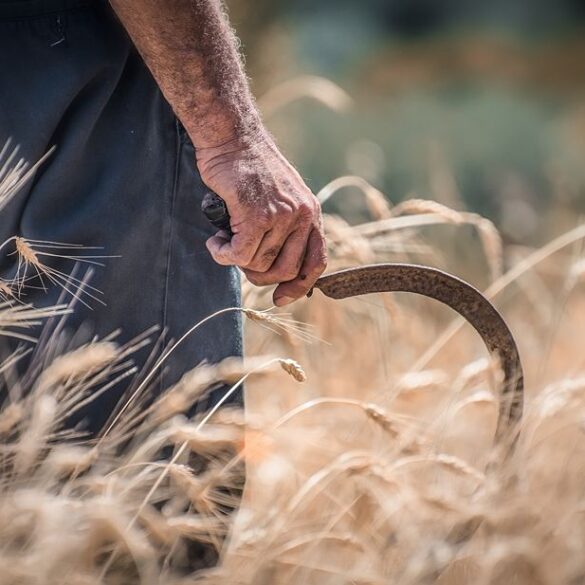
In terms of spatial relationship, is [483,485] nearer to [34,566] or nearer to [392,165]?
[34,566]

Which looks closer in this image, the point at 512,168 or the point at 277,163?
the point at 277,163

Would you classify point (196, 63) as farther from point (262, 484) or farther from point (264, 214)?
point (262, 484)

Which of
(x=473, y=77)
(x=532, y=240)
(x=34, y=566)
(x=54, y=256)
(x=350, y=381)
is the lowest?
(x=473, y=77)

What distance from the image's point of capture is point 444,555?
180 cm

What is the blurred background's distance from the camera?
905 cm

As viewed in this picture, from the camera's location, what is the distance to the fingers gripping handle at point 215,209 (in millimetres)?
1735

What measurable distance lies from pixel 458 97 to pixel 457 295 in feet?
42.0

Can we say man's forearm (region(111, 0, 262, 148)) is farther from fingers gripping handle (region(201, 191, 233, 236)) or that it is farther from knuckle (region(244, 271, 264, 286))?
knuckle (region(244, 271, 264, 286))

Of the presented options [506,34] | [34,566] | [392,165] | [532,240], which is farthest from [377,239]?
[506,34]

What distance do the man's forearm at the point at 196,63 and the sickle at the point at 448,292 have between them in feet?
0.38

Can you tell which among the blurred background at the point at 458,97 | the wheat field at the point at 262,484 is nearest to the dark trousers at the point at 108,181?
the wheat field at the point at 262,484

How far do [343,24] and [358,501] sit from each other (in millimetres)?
14854

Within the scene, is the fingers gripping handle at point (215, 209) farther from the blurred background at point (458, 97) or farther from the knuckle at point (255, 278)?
the blurred background at point (458, 97)

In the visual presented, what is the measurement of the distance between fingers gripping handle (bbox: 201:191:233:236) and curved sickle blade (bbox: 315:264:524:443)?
0.21 metres
